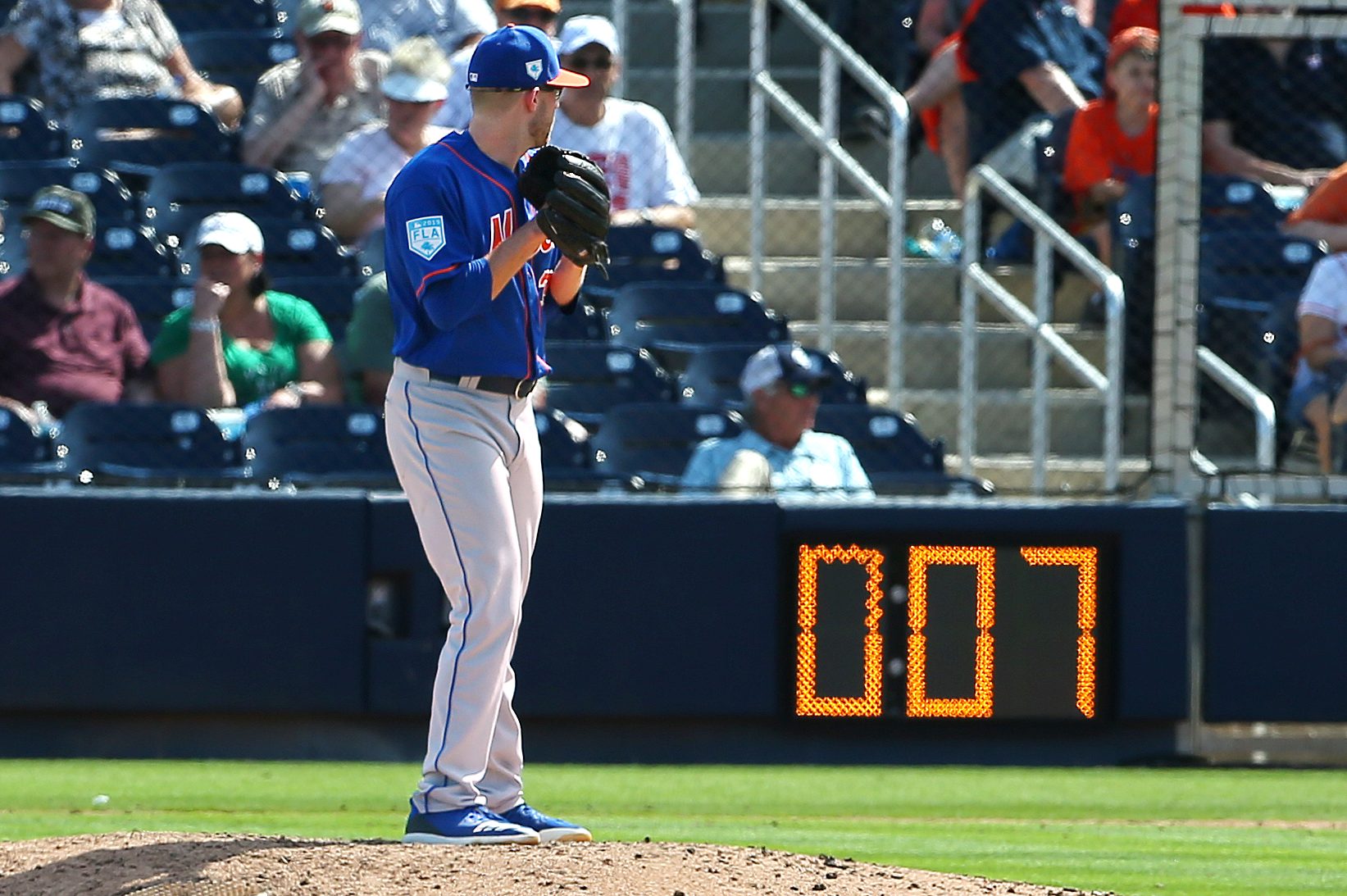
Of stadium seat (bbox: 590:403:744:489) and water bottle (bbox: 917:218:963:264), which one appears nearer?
stadium seat (bbox: 590:403:744:489)

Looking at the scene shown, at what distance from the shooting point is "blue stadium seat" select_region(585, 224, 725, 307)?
31.9 feet

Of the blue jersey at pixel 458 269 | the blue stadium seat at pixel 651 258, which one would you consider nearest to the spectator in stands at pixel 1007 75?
the blue stadium seat at pixel 651 258

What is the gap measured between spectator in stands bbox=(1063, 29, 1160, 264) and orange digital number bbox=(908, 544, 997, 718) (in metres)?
2.80

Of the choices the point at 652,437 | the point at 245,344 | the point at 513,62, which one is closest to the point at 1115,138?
the point at 652,437

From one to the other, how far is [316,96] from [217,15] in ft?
6.21

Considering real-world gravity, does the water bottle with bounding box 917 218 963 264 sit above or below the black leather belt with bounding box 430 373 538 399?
above

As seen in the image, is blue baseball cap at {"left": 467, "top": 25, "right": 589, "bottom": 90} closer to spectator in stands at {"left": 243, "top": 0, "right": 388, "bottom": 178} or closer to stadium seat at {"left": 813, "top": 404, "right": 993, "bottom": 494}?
stadium seat at {"left": 813, "top": 404, "right": 993, "bottom": 494}

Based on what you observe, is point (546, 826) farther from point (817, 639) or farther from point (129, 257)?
point (129, 257)

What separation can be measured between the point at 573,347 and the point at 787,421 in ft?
3.71

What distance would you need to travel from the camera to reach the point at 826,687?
7.77 metres

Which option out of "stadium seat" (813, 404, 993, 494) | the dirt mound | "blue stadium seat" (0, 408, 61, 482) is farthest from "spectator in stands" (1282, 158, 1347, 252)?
the dirt mound

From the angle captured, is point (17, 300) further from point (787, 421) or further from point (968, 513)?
point (968, 513)

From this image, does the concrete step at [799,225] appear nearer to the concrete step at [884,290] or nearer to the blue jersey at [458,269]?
the concrete step at [884,290]

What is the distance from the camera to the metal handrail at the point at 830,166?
9320mm
